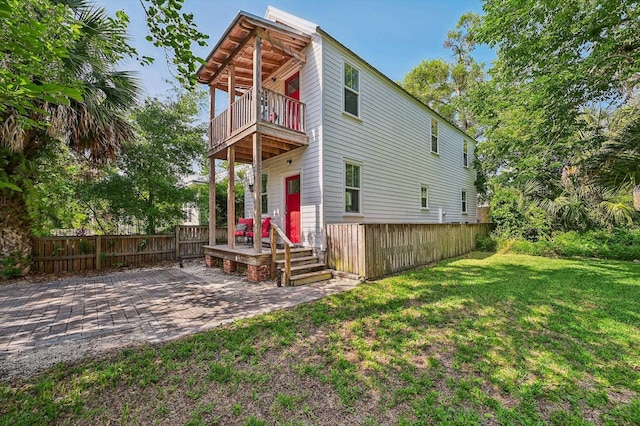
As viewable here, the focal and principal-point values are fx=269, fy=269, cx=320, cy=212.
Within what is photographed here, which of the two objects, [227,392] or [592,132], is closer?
[227,392]

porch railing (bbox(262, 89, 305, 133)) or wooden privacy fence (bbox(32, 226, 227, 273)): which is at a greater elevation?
porch railing (bbox(262, 89, 305, 133))

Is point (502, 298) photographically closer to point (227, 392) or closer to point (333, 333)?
point (333, 333)

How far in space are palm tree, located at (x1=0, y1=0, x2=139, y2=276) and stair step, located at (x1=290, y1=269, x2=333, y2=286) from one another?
6.30 metres

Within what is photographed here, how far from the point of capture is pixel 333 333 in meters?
3.61

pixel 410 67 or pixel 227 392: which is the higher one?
pixel 410 67

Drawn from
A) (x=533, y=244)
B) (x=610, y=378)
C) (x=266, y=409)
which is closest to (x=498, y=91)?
(x=533, y=244)

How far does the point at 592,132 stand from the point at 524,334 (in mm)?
9278

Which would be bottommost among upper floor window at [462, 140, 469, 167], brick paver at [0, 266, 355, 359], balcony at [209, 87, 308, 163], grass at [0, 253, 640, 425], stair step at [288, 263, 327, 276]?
grass at [0, 253, 640, 425]

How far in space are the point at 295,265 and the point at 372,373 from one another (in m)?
4.30

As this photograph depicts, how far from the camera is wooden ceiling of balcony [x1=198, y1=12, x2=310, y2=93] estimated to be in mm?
6729

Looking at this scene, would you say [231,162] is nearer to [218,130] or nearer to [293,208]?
[218,130]

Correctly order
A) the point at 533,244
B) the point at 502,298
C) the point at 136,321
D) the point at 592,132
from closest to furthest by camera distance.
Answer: the point at 136,321
the point at 502,298
the point at 592,132
the point at 533,244

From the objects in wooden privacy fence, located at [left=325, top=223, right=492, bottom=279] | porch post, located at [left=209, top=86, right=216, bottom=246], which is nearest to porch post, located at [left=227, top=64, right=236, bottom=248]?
porch post, located at [left=209, top=86, right=216, bottom=246]

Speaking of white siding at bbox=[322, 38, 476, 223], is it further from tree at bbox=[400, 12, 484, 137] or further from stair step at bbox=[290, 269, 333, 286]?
tree at bbox=[400, 12, 484, 137]
